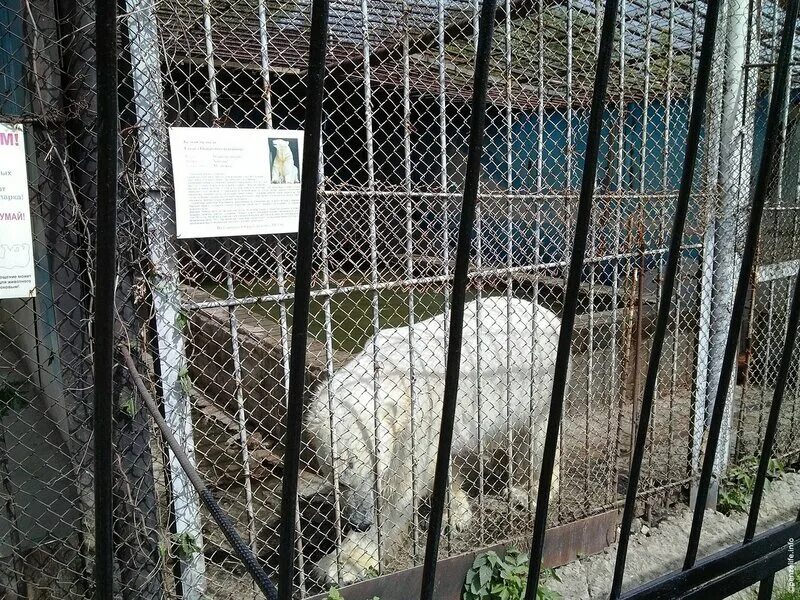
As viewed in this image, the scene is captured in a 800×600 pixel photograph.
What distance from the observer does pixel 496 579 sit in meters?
3.57

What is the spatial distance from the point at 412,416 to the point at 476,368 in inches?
29.7

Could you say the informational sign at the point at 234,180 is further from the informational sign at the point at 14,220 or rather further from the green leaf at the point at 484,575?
the green leaf at the point at 484,575

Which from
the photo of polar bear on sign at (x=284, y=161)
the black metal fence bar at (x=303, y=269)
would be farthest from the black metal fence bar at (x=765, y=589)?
the photo of polar bear on sign at (x=284, y=161)

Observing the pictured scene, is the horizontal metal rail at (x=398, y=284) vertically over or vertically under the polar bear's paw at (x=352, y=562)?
over

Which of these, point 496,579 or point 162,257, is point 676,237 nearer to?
point 162,257

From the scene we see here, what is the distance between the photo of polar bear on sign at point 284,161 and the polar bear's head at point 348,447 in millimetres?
1311

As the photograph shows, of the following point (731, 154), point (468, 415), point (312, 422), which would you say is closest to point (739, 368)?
point (731, 154)

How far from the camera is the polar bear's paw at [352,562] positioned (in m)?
3.37

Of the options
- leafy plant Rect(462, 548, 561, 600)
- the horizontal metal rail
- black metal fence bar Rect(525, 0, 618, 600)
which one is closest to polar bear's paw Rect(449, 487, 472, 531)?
leafy plant Rect(462, 548, 561, 600)

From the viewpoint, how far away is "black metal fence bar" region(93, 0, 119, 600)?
666 millimetres

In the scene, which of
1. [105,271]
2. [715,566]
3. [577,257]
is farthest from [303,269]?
[715,566]

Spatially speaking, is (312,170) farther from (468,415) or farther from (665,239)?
(665,239)

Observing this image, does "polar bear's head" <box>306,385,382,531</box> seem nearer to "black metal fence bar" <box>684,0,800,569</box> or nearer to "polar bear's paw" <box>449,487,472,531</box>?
"polar bear's paw" <box>449,487,472,531</box>

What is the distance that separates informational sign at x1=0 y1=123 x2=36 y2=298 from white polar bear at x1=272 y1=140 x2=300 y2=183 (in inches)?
42.9
